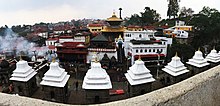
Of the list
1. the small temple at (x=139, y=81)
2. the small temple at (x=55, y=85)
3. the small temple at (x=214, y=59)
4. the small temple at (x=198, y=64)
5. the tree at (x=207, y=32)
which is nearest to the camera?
the small temple at (x=55, y=85)

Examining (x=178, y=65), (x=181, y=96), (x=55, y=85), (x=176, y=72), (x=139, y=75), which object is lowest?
(x=55, y=85)

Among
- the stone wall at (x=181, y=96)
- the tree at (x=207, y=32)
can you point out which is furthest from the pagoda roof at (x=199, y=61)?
the tree at (x=207, y=32)

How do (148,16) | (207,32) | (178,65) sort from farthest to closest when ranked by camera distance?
1. (148,16)
2. (207,32)
3. (178,65)

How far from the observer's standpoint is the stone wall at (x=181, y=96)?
2.74m

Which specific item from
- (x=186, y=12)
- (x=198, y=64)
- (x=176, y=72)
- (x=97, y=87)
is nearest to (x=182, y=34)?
(x=198, y=64)

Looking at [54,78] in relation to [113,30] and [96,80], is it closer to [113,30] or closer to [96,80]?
[96,80]

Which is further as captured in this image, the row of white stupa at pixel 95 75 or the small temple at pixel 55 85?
the small temple at pixel 55 85

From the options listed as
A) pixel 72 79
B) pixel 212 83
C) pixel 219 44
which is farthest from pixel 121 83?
pixel 219 44

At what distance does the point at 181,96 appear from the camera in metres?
3.08

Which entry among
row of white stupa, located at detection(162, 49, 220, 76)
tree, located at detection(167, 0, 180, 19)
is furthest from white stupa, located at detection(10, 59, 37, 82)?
tree, located at detection(167, 0, 180, 19)

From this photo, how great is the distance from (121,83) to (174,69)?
494cm

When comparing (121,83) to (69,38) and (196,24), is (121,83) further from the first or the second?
(196,24)

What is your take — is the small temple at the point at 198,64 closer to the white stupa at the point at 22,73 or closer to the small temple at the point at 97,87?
the small temple at the point at 97,87

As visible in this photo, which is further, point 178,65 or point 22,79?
point 178,65
